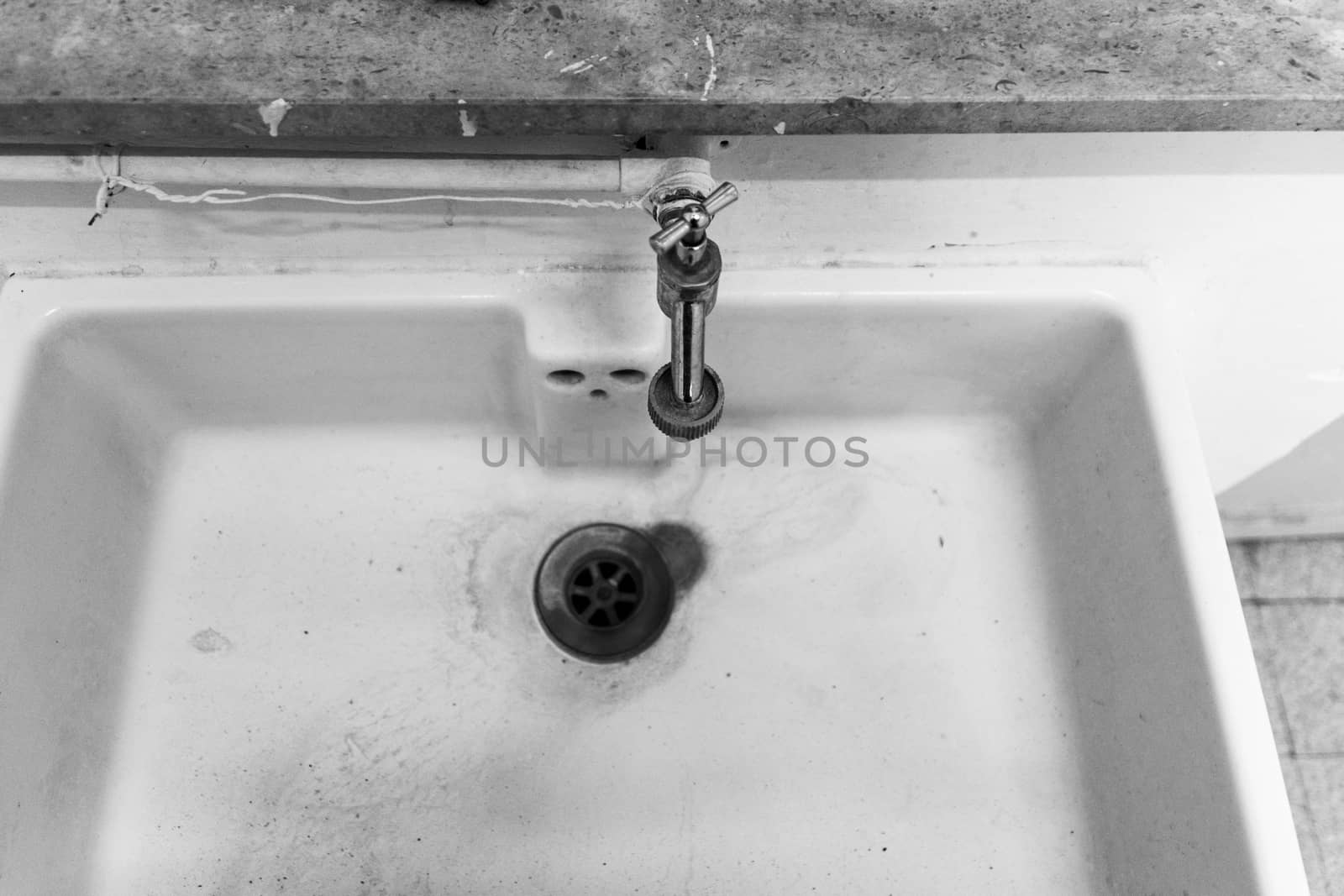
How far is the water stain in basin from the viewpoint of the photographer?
657 mm

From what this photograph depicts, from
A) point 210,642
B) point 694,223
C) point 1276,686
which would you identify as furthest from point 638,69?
point 1276,686

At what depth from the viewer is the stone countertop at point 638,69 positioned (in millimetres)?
475

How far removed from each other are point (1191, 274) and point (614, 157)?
422 mm

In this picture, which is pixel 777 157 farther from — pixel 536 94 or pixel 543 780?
pixel 543 780

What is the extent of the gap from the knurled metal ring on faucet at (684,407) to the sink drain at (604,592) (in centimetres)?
17

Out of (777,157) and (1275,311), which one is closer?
(777,157)

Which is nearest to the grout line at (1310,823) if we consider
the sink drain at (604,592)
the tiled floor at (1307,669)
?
the tiled floor at (1307,669)

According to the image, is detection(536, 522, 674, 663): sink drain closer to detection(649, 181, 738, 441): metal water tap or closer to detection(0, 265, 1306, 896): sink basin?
detection(0, 265, 1306, 896): sink basin

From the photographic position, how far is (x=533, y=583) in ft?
2.31

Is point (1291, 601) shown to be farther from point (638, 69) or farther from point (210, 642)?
point (210, 642)

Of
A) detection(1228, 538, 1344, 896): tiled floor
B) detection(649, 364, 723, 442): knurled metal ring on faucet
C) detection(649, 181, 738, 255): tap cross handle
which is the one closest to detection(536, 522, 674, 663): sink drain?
detection(649, 364, 723, 442): knurled metal ring on faucet

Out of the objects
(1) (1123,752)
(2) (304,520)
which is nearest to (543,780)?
(2) (304,520)

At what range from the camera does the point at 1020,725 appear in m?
0.65

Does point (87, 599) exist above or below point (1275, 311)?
below
